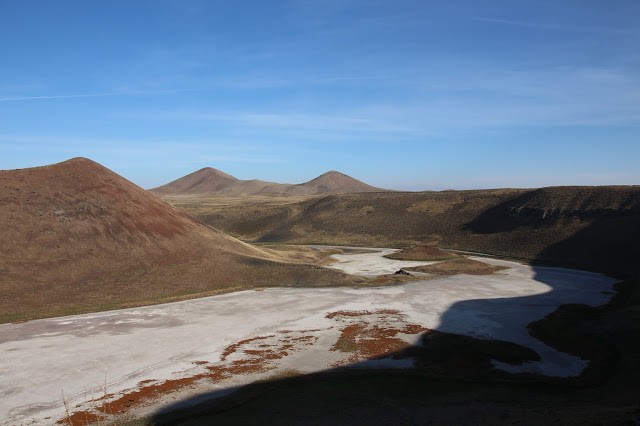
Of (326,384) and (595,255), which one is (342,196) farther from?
(326,384)

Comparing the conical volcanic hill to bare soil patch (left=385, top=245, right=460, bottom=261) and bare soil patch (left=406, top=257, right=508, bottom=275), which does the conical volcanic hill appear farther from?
bare soil patch (left=385, top=245, right=460, bottom=261)

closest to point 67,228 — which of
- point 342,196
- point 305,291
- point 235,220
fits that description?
point 305,291

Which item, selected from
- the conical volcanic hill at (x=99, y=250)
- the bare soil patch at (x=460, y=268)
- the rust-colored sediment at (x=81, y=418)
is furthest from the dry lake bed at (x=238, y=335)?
the bare soil patch at (x=460, y=268)

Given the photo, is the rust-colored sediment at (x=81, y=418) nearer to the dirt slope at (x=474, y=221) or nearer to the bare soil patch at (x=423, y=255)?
the bare soil patch at (x=423, y=255)

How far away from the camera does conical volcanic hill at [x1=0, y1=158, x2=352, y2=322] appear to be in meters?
47.3

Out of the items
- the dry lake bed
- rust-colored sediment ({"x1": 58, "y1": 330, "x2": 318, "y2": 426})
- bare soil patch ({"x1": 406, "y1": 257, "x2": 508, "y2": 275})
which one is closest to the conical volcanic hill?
the dry lake bed

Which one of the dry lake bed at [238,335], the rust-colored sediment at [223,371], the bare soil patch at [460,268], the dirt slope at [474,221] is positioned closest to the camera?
the rust-colored sediment at [223,371]

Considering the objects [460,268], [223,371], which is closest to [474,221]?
[460,268]

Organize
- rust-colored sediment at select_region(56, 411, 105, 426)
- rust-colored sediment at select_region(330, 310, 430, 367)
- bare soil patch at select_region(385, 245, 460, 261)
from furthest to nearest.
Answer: bare soil patch at select_region(385, 245, 460, 261) → rust-colored sediment at select_region(330, 310, 430, 367) → rust-colored sediment at select_region(56, 411, 105, 426)

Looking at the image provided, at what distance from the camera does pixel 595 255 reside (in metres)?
73.7

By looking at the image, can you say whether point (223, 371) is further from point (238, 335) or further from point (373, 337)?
point (373, 337)

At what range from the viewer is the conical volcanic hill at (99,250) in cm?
4728

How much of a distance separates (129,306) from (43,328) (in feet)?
28.4

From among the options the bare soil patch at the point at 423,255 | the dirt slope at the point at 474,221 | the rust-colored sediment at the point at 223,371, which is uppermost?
the dirt slope at the point at 474,221
